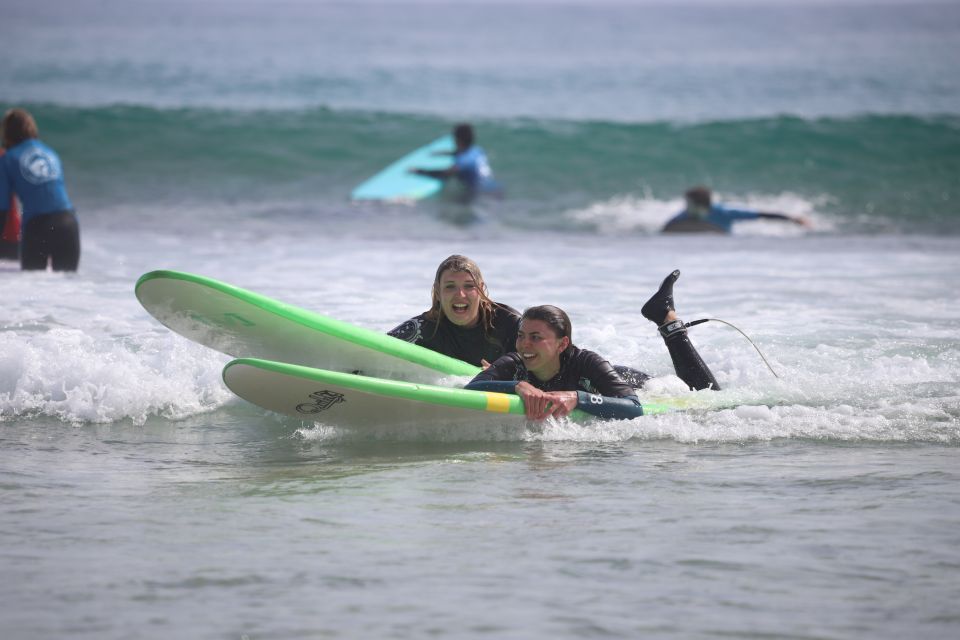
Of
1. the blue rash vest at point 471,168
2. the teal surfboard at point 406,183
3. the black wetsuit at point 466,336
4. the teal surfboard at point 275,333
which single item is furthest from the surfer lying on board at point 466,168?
the teal surfboard at point 275,333

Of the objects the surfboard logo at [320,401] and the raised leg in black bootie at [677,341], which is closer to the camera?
the surfboard logo at [320,401]

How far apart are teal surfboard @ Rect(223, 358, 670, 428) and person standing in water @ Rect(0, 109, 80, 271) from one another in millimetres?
4340

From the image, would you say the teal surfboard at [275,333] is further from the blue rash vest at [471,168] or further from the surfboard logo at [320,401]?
the blue rash vest at [471,168]

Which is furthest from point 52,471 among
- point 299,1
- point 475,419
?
point 299,1

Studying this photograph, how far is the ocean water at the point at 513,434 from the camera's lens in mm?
3686

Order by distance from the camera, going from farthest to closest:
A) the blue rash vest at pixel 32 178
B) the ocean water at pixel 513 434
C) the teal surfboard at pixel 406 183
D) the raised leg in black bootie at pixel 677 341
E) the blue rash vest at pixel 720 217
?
the teal surfboard at pixel 406 183 < the blue rash vest at pixel 720 217 < the blue rash vest at pixel 32 178 < the raised leg in black bootie at pixel 677 341 < the ocean water at pixel 513 434

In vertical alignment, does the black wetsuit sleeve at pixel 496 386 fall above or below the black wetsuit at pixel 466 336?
below

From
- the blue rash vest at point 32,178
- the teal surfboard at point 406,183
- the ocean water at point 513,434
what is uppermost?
the teal surfboard at point 406,183

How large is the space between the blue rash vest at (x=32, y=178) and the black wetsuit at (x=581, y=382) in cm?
467

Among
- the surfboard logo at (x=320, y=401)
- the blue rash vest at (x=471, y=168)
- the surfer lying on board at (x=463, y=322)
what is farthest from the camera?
the blue rash vest at (x=471, y=168)

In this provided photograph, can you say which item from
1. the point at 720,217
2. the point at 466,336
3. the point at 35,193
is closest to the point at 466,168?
the point at 720,217

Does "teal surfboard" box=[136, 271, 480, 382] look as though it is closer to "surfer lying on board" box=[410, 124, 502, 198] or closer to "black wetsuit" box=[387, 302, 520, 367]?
"black wetsuit" box=[387, 302, 520, 367]

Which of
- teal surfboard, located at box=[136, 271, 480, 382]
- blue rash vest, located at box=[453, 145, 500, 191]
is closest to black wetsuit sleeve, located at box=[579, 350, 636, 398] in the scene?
teal surfboard, located at box=[136, 271, 480, 382]

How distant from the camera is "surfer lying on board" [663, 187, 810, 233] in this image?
13.8 m
